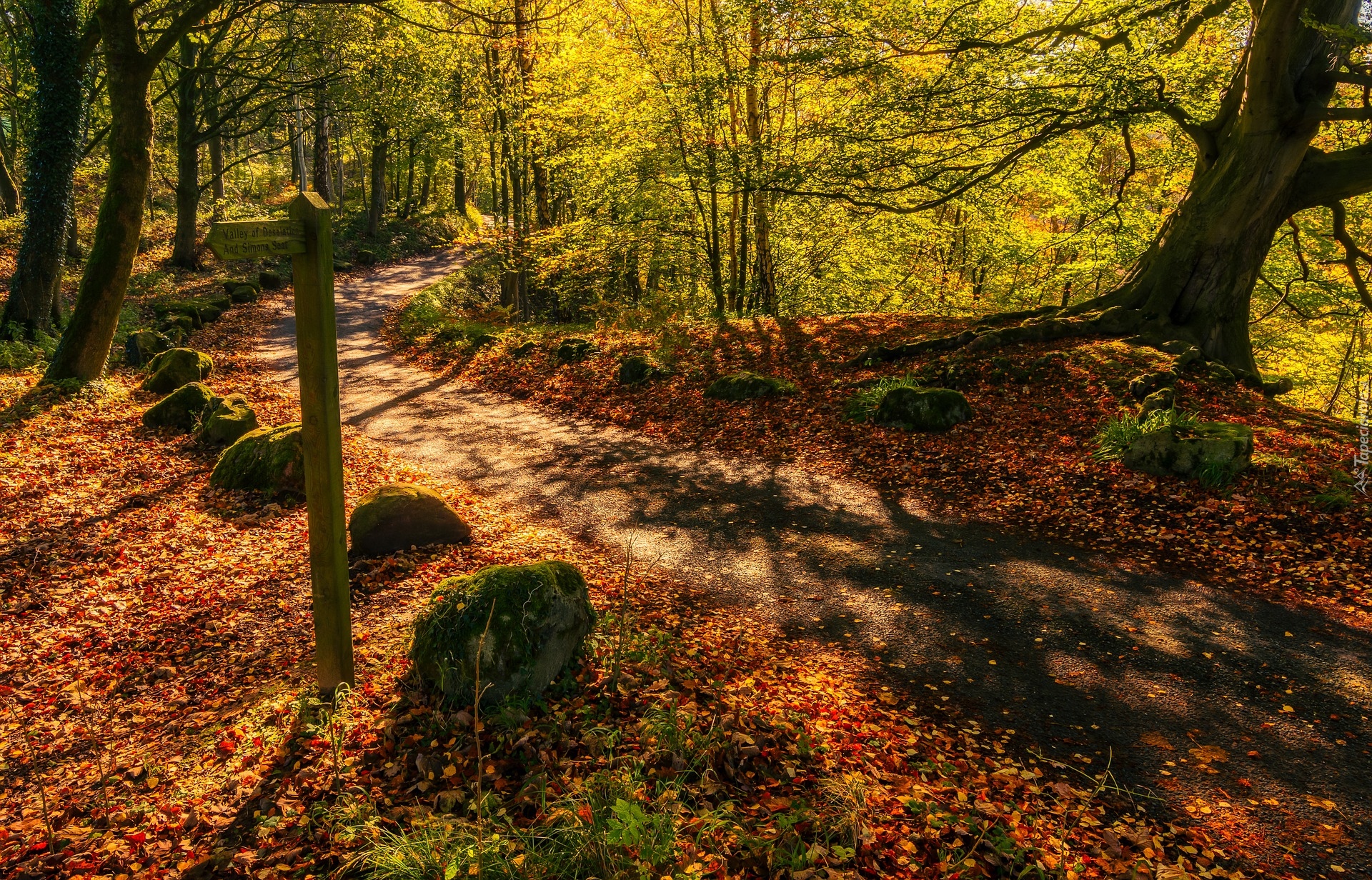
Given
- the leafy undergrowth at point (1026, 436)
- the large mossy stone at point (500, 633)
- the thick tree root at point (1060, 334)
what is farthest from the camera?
the thick tree root at point (1060, 334)

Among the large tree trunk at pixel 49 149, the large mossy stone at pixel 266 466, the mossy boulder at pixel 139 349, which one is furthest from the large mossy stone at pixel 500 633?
the large tree trunk at pixel 49 149

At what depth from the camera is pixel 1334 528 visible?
6730 mm

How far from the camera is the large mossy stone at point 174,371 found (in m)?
11.5

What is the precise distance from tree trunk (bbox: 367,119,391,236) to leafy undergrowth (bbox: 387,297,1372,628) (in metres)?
19.5

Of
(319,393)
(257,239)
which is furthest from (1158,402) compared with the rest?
(257,239)

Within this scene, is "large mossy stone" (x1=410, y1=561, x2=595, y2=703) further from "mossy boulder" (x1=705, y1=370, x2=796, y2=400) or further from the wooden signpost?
"mossy boulder" (x1=705, y1=370, x2=796, y2=400)

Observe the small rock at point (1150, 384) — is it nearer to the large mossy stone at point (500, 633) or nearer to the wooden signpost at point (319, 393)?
the large mossy stone at point (500, 633)

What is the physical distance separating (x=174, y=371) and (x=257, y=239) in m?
10.1

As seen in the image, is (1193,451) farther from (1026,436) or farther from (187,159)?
(187,159)

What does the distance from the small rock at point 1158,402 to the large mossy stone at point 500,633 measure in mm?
8032

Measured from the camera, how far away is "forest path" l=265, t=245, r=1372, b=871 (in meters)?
4.13

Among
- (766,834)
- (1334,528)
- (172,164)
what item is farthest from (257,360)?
(172,164)

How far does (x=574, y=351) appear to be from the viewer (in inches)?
606

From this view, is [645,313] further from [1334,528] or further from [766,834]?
[766,834]
